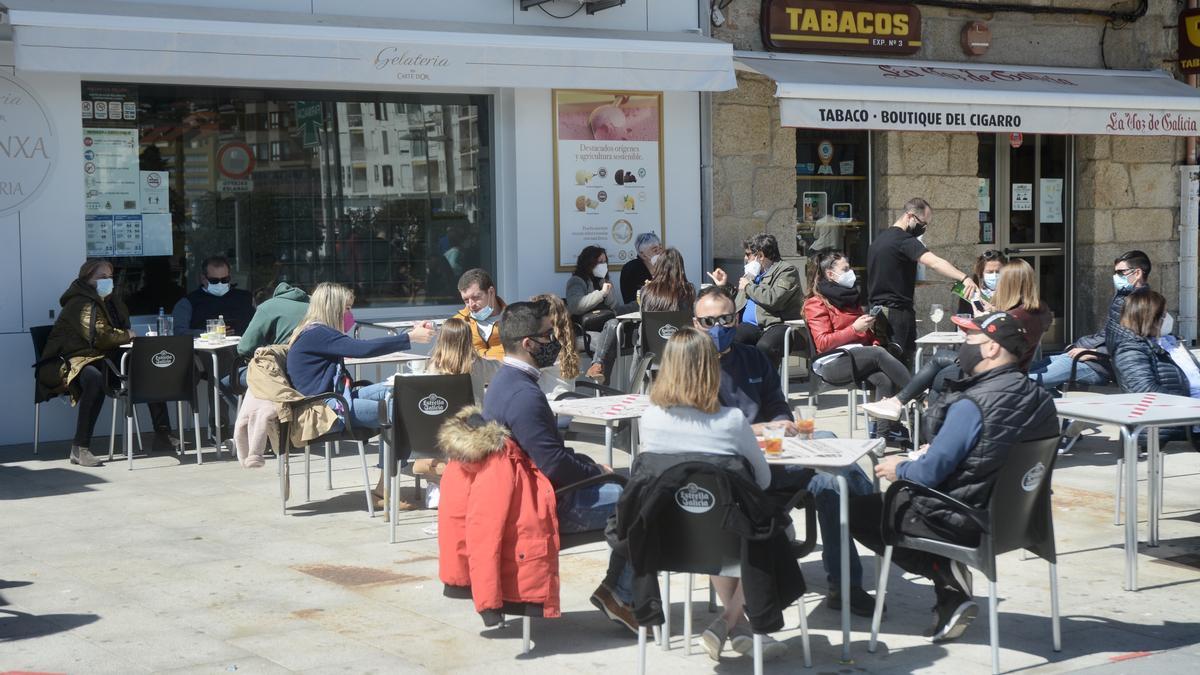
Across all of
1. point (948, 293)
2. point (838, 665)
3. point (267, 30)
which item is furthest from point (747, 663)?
point (948, 293)

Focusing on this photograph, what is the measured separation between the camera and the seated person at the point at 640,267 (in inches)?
451

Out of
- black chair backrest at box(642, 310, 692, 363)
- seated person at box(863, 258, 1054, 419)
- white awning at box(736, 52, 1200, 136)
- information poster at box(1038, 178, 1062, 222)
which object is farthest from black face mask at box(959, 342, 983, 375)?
information poster at box(1038, 178, 1062, 222)

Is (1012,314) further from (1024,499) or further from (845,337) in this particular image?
(1024,499)

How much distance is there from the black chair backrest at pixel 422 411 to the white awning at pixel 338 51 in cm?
382

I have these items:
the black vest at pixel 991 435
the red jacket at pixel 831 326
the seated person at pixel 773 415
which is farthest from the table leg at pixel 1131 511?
the red jacket at pixel 831 326

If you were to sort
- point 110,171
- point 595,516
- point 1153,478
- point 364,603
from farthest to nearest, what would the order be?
1. point 110,171
2. point 1153,478
3. point 364,603
4. point 595,516

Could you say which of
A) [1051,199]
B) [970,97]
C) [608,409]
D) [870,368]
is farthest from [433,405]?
[1051,199]

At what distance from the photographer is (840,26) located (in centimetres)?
1291

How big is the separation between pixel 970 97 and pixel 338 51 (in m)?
5.63

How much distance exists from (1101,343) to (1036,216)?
559 cm

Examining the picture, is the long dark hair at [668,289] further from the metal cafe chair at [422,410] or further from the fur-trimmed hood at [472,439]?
the fur-trimmed hood at [472,439]

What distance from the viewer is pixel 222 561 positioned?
6500 mm

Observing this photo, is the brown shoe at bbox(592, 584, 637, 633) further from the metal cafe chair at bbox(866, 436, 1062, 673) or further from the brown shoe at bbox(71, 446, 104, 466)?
the brown shoe at bbox(71, 446, 104, 466)

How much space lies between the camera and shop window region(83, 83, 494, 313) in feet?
33.9
